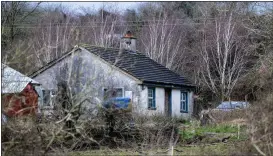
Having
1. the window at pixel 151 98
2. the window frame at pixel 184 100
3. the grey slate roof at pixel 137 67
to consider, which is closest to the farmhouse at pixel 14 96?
the grey slate roof at pixel 137 67

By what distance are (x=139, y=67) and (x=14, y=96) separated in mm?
19056

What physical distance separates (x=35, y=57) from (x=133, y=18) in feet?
151

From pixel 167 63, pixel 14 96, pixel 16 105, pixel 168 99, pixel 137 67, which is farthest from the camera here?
pixel 167 63

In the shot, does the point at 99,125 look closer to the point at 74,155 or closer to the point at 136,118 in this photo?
the point at 74,155

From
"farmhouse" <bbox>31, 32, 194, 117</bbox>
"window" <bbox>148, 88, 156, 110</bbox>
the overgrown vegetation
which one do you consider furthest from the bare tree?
"window" <bbox>148, 88, 156, 110</bbox>

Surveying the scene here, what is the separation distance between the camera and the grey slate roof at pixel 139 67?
29062 millimetres

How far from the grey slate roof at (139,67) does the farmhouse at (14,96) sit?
1529cm

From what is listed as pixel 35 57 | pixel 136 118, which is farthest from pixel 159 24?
pixel 35 57

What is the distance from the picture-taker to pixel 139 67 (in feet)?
99.1

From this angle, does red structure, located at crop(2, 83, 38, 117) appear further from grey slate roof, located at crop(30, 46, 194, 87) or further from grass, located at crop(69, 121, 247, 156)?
grey slate roof, located at crop(30, 46, 194, 87)

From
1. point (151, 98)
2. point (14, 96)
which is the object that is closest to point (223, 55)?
point (151, 98)

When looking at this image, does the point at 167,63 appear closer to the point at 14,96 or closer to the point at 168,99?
the point at 168,99

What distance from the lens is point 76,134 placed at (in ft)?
37.6

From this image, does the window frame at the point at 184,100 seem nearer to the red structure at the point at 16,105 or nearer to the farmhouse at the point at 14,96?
the farmhouse at the point at 14,96
